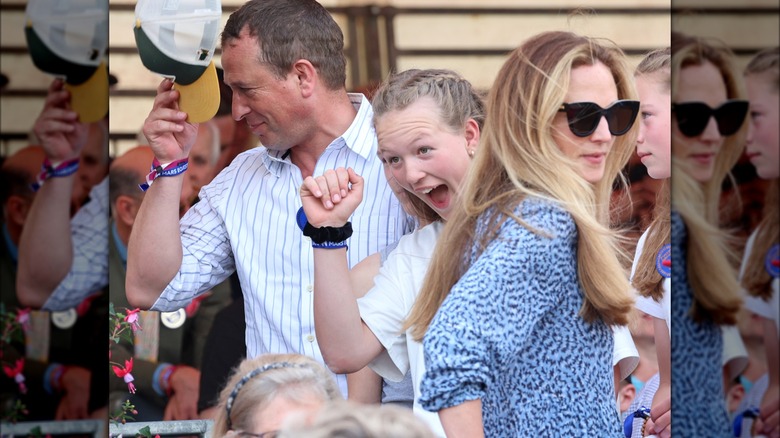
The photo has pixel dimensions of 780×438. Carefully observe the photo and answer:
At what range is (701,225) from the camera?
57.8 inches

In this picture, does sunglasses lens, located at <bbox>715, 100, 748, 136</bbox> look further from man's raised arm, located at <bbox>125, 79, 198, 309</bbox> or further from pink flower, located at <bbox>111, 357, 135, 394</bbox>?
pink flower, located at <bbox>111, 357, 135, 394</bbox>

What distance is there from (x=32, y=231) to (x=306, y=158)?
1296mm

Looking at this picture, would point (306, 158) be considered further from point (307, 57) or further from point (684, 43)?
point (684, 43)

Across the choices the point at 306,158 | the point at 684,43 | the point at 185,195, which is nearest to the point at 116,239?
the point at 185,195

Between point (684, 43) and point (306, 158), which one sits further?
point (306, 158)

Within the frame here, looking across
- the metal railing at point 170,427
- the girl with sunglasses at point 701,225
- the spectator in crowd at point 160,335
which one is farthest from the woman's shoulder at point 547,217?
the spectator in crowd at point 160,335

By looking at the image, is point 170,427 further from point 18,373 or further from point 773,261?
point 773,261

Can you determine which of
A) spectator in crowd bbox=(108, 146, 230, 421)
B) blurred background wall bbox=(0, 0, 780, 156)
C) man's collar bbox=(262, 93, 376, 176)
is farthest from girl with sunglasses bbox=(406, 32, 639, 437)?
blurred background wall bbox=(0, 0, 780, 156)

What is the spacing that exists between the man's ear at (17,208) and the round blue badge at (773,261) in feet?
3.21

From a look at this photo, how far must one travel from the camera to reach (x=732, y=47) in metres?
1.41

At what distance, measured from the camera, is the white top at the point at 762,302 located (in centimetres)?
139

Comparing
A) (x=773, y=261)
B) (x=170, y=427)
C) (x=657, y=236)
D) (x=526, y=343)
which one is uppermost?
(x=657, y=236)

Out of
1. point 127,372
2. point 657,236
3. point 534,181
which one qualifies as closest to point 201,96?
point 127,372

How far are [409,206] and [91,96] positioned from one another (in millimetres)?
984
